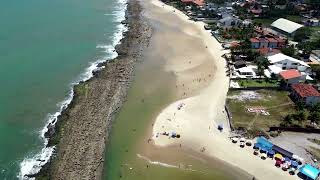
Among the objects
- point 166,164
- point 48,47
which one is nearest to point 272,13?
point 48,47

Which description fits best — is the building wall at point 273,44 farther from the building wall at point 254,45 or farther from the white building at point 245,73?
the white building at point 245,73

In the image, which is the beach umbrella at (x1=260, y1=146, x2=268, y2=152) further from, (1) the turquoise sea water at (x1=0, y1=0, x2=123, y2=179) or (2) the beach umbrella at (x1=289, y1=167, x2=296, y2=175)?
(1) the turquoise sea water at (x1=0, y1=0, x2=123, y2=179)

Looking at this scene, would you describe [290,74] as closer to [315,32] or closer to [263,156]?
[263,156]

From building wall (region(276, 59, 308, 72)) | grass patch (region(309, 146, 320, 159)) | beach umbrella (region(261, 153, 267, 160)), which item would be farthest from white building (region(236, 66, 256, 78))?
beach umbrella (region(261, 153, 267, 160))

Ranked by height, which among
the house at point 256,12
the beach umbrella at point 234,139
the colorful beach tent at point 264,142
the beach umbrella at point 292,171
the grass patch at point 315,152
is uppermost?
the house at point 256,12

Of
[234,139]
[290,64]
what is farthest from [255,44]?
[234,139]

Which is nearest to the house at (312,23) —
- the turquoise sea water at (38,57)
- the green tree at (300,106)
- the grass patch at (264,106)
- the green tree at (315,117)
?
the grass patch at (264,106)
